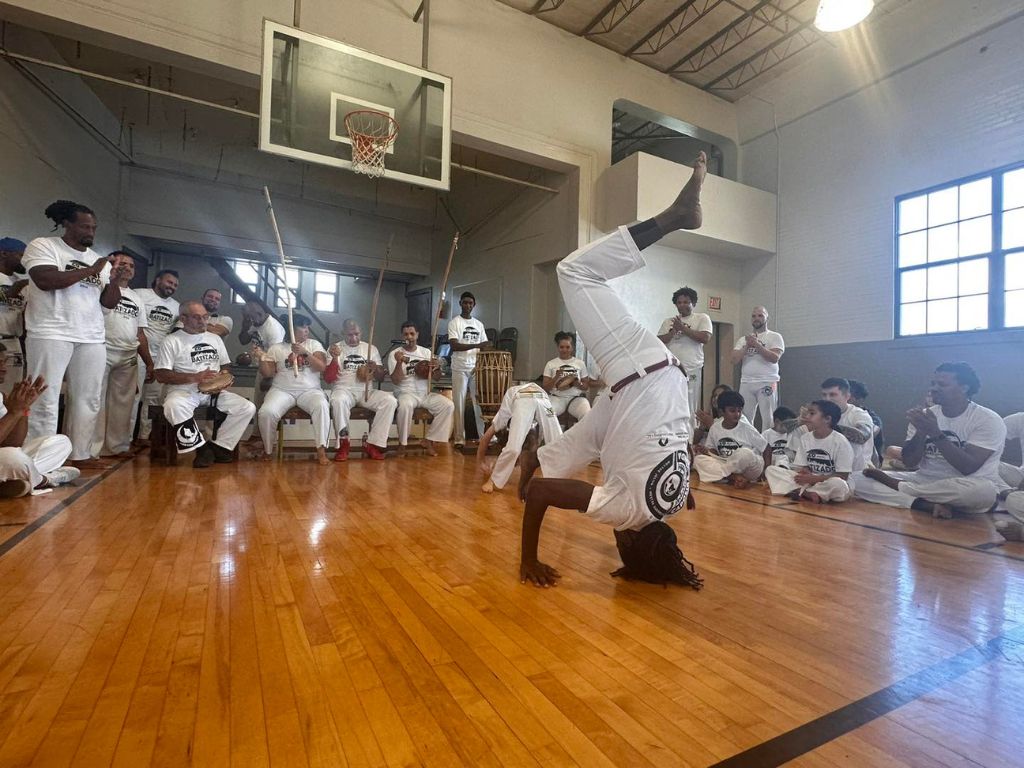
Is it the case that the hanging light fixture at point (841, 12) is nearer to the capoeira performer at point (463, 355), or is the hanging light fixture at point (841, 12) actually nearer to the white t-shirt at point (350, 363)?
the capoeira performer at point (463, 355)

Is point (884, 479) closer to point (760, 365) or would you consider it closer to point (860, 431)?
point (860, 431)

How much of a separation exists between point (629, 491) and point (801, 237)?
24.3ft

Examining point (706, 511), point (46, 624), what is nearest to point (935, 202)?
point (706, 511)

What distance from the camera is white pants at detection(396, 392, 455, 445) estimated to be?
17.7ft

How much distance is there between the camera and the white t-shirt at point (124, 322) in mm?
4266

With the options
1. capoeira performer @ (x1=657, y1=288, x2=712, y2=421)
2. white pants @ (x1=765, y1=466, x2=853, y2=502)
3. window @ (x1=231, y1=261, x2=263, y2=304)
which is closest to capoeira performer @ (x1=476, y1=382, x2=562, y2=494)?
white pants @ (x1=765, y1=466, x2=853, y2=502)

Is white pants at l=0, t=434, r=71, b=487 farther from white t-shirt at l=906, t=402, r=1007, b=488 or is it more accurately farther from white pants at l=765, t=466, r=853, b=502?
white t-shirt at l=906, t=402, r=1007, b=488

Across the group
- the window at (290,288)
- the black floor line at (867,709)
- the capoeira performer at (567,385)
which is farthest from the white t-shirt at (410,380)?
the window at (290,288)

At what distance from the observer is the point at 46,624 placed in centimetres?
143

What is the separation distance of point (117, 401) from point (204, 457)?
0.99 m

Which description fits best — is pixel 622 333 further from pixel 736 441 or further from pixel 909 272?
pixel 909 272

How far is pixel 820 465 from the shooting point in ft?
12.6

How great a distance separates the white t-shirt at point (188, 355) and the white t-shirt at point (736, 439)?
14.3 feet

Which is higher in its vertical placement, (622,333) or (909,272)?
(909,272)
